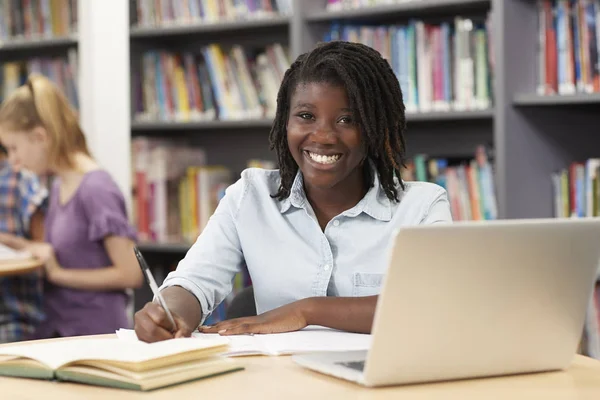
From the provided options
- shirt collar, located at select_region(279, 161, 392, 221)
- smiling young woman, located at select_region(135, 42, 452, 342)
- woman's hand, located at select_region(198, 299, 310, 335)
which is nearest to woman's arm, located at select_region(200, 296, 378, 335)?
woman's hand, located at select_region(198, 299, 310, 335)

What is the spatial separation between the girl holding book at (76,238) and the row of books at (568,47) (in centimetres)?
134

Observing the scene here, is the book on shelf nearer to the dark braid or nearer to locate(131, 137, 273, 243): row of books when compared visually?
locate(131, 137, 273, 243): row of books

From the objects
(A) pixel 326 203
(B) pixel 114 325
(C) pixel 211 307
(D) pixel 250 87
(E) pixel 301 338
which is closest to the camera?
(E) pixel 301 338

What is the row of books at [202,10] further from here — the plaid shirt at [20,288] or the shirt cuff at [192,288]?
the shirt cuff at [192,288]

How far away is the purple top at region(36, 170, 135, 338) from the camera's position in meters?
2.90

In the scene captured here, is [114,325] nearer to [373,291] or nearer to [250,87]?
[250,87]

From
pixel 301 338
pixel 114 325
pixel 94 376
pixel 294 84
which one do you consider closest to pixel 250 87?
pixel 114 325

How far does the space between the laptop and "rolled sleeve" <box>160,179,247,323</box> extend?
1.51ft

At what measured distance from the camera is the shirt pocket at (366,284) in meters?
1.78

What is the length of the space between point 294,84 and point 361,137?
0.59ft

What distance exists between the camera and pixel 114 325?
2.94 m

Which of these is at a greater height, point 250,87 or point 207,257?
point 250,87

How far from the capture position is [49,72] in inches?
160

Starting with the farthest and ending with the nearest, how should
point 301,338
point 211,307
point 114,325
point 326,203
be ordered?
point 114,325
point 326,203
point 211,307
point 301,338
